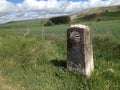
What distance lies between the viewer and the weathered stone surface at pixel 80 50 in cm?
857

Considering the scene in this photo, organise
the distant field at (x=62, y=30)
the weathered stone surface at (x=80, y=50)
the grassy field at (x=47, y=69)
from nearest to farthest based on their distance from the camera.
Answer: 1. the grassy field at (x=47, y=69)
2. the weathered stone surface at (x=80, y=50)
3. the distant field at (x=62, y=30)

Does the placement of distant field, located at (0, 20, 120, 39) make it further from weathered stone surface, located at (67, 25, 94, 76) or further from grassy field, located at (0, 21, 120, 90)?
weathered stone surface, located at (67, 25, 94, 76)

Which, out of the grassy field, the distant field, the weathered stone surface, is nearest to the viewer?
the grassy field

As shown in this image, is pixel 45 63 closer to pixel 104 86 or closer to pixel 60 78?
pixel 60 78

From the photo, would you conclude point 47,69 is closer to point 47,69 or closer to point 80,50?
point 47,69

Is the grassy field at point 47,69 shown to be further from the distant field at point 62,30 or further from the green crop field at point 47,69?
the distant field at point 62,30

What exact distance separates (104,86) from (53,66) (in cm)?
204

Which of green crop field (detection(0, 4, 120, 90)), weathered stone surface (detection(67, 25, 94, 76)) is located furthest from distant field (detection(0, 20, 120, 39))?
weathered stone surface (detection(67, 25, 94, 76))

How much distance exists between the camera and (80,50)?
862 centimetres

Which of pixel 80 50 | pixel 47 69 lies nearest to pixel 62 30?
pixel 47 69

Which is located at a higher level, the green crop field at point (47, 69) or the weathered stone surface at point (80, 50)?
the weathered stone surface at point (80, 50)

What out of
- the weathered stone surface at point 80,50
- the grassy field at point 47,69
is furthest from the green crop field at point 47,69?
the weathered stone surface at point 80,50

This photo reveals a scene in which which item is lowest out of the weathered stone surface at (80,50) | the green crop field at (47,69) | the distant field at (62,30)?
the distant field at (62,30)

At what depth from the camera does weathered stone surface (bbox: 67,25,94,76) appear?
28.1ft
